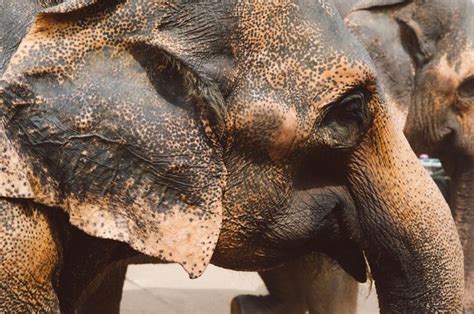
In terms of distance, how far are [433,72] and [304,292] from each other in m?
0.72

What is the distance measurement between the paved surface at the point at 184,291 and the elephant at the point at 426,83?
0.61 m

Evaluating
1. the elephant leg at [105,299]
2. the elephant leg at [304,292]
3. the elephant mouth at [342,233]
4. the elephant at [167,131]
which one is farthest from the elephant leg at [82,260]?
the elephant leg at [304,292]

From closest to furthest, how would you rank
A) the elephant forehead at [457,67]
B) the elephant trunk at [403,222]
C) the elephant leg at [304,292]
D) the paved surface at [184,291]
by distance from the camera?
the elephant trunk at [403,222], the elephant leg at [304,292], the elephant forehead at [457,67], the paved surface at [184,291]

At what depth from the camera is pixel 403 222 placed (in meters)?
1.68

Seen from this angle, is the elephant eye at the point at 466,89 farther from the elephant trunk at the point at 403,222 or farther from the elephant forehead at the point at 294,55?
the elephant forehead at the point at 294,55

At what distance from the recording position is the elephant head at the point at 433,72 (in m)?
2.93

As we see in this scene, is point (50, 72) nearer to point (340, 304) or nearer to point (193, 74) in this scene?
point (193, 74)

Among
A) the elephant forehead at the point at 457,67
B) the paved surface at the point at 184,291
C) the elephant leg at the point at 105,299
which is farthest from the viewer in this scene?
the paved surface at the point at 184,291

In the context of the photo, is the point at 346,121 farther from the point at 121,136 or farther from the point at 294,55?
the point at 121,136

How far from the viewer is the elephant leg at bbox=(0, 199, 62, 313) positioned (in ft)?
4.73

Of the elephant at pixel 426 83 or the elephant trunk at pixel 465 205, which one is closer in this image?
the elephant at pixel 426 83

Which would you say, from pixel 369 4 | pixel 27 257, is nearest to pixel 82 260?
pixel 27 257

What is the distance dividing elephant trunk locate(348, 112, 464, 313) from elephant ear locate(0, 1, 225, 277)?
0.81ft

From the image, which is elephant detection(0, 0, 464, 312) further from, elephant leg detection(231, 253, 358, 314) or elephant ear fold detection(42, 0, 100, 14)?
elephant leg detection(231, 253, 358, 314)
